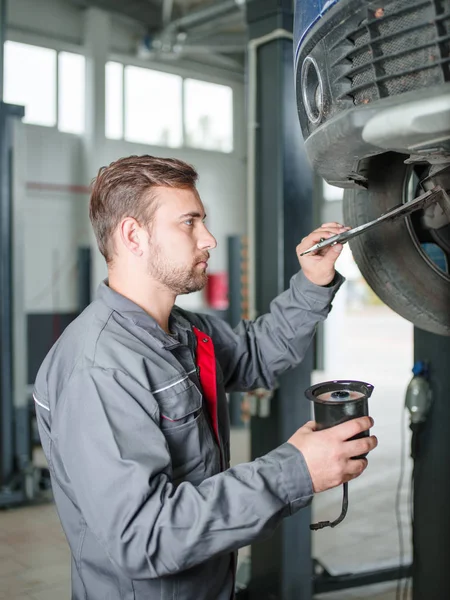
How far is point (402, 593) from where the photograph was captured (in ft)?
8.98

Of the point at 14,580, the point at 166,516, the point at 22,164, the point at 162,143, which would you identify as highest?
the point at 162,143

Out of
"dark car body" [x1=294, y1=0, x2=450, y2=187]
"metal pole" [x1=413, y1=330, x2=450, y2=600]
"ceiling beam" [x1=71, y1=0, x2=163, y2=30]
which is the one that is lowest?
"metal pole" [x1=413, y1=330, x2=450, y2=600]

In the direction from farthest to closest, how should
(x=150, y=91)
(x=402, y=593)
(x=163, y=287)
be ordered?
(x=150, y=91) < (x=402, y=593) < (x=163, y=287)

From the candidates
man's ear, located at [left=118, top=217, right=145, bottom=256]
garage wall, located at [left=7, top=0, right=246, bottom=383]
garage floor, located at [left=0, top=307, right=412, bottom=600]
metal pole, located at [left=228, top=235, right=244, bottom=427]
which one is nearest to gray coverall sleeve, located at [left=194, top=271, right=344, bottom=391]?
man's ear, located at [left=118, top=217, right=145, bottom=256]

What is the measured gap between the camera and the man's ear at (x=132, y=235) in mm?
1407

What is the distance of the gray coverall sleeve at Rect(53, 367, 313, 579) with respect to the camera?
1107mm

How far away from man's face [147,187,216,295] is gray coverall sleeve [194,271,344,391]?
1.24ft

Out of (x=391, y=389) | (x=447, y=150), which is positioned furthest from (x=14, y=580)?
(x=391, y=389)

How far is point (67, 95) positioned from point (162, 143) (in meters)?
1.62

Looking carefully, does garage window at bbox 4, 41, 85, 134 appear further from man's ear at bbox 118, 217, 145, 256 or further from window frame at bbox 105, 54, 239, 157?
man's ear at bbox 118, 217, 145, 256

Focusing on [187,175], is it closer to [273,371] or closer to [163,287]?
[163,287]

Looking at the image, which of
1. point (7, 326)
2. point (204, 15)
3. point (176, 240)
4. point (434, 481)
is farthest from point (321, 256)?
point (204, 15)

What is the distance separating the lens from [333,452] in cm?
113

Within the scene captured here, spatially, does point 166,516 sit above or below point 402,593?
above
